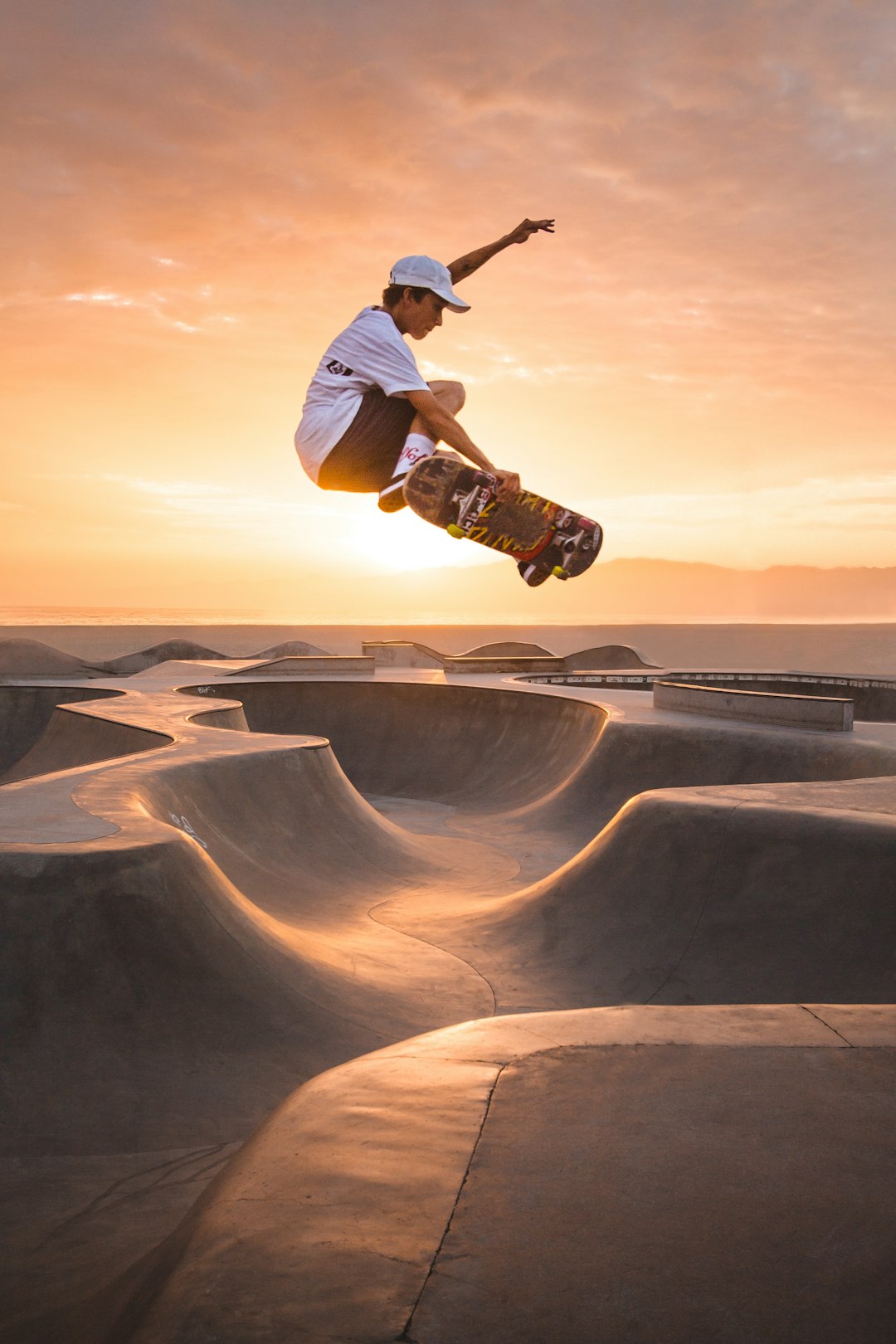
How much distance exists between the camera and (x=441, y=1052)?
122 inches

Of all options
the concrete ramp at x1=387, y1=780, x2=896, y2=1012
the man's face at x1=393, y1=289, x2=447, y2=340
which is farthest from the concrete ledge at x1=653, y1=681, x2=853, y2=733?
the man's face at x1=393, y1=289, x2=447, y2=340

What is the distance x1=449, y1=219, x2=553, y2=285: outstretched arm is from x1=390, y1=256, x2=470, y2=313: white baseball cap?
→ 710 mm

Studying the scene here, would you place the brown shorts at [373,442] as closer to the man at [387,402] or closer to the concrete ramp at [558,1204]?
the man at [387,402]

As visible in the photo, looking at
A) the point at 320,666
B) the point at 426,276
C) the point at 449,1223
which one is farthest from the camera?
the point at 320,666

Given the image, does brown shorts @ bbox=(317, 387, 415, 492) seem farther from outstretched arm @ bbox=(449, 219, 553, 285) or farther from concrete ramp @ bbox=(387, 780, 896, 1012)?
concrete ramp @ bbox=(387, 780, 896, 1012)

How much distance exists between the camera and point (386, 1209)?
2.20 m

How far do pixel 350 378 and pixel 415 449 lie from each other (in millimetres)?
413

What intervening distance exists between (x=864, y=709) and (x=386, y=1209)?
984 inches

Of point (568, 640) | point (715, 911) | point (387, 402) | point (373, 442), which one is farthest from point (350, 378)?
point (568, 640)

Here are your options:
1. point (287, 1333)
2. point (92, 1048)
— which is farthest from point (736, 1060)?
point (92, 1048)

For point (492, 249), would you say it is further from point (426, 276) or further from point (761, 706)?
point (761, 706)

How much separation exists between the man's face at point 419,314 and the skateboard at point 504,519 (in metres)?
0.57

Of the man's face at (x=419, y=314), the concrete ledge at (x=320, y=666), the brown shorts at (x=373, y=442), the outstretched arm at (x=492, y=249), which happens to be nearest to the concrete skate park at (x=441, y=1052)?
the brown shorts at (x=373, y=442)

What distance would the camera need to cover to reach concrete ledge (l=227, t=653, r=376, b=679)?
82.1ft
